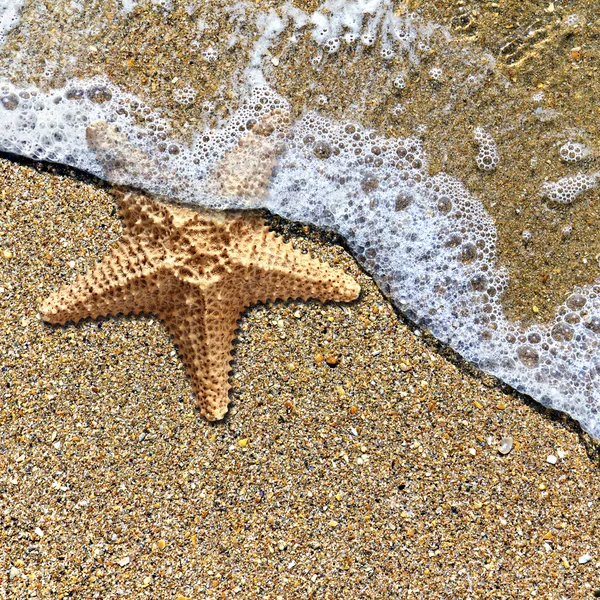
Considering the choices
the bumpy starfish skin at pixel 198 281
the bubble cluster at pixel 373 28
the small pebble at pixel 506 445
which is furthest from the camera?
the bubble cluster at pixel 373 28

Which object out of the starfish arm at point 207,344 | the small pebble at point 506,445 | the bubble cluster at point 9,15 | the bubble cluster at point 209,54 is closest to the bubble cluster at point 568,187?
the small pebble at point 506,445

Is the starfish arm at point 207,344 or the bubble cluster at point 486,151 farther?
the bubble cluster at point 486,151

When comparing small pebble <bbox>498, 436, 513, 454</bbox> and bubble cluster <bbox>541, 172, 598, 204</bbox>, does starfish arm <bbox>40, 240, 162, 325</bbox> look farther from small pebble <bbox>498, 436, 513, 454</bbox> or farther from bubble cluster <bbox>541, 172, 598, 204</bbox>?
bubble cluster <bbox>541, 172, 598, 204</bbox>

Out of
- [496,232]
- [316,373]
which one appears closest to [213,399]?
[316,373]

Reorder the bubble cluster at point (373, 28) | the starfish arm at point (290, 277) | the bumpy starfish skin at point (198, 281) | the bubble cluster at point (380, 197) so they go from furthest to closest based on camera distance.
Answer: the bubble cluster at point (373, 28)
the bubble cluster at point (380, 197)
the starfish arm at point (290, 277)
the bumpy starfish skin at point (198, 281)

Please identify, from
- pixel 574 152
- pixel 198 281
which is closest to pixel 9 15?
pixel 198 281

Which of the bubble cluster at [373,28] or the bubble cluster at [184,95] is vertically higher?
the bubble cluster at [373,28]

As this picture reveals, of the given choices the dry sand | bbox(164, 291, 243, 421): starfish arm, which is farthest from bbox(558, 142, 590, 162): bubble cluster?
bbox(164, 291, 243, 421): starfish arm

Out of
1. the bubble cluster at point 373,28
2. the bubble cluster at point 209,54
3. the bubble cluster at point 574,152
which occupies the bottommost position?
the bubble cluster at point 209,54

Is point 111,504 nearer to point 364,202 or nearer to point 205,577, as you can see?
point 205,577

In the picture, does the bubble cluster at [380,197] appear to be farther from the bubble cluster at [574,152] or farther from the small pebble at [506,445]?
the small pebble at [506,445]
